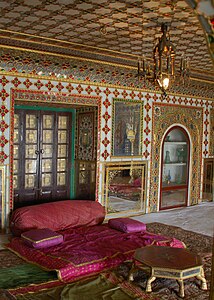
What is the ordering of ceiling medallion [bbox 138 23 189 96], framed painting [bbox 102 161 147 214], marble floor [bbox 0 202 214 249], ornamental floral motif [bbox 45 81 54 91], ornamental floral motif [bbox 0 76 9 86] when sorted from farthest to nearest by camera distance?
1. framed painting [bbox 102 161 147 214]
2. marble floor [bbox 0 202 214 249]
3. ornamental floral motif [bbox 45 81 54 91]
4. ornamental floral motif [bbox 0 76 9 86]
5. ceiling medallion [bbox 138 23 189 96]

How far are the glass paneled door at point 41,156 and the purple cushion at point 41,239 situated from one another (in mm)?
2051

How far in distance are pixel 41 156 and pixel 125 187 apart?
172 cm

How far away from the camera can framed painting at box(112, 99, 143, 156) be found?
23.6ft

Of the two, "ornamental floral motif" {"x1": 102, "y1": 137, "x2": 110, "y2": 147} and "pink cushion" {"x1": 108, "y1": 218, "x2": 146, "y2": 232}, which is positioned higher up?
"ornamental floral motif" {"x1": 102, "y1": 137, "x2": 110, "y2": 147}

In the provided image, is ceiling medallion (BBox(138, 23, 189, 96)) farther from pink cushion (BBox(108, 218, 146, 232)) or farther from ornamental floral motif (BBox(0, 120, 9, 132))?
ornamental floral motif (BBox(0, 120, 9, 132))

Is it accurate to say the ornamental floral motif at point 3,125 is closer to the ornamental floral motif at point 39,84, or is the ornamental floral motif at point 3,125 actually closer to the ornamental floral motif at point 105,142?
the ornamental floral motif at point 39,84

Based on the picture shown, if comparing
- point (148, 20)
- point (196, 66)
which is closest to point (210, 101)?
point (196, 66)

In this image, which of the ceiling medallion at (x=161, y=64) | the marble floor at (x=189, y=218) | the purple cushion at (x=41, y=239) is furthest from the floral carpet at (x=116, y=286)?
the ceiling medallion at (x=161, y=64)

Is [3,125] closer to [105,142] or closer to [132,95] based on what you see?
[105,142]

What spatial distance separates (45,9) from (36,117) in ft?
11.3

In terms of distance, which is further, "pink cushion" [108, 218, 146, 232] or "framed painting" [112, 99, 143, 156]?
"framed painting" [112, 99, 143, 156]

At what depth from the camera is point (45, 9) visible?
3.86m

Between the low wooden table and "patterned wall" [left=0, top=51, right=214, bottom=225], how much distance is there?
9.03 feet

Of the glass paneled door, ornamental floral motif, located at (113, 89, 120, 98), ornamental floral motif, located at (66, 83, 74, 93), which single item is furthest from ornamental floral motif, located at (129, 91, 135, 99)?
ornamental floral motif, located at (66, 83, 74, 93)
